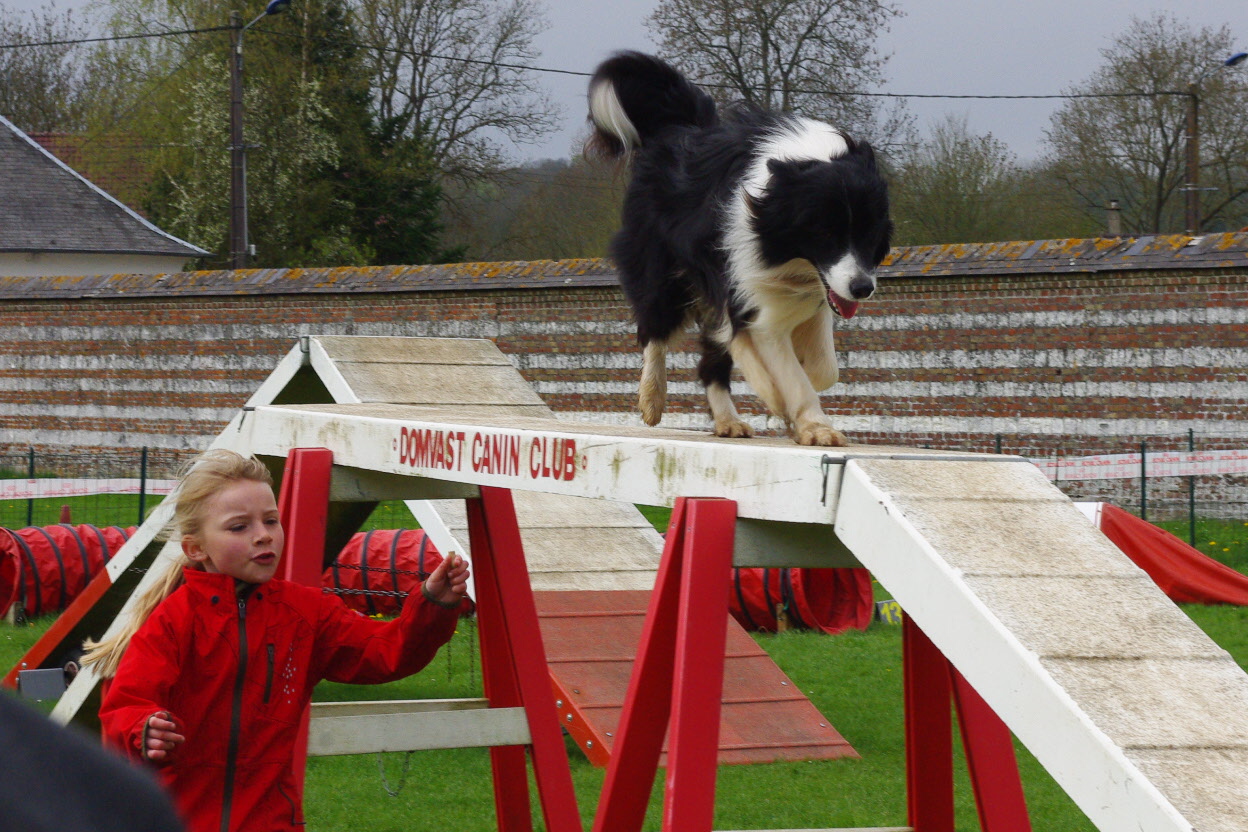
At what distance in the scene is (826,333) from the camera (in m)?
4.29

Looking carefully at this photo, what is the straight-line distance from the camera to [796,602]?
30.5 ft

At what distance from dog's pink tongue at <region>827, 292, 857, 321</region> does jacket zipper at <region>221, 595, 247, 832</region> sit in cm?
169

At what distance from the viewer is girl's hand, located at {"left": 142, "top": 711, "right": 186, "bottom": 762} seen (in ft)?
8.42

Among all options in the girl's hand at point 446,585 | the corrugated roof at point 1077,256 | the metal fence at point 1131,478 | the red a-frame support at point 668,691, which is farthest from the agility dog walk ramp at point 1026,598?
the corrugated roof at point 1077,256

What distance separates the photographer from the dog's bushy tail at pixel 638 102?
480 centimetres

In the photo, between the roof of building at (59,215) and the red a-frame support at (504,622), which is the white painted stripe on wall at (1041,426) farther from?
the roof of building at (59,215)

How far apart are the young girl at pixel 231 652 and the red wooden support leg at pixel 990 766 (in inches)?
48.0

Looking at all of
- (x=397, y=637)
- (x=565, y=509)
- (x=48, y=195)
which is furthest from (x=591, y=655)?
(x=48, y=195)

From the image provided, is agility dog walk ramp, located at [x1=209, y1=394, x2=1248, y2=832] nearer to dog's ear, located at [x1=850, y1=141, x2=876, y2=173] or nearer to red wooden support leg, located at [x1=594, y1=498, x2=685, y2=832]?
red wooden support leg, located at [x1=594, y1=498, x2=685, y2=832]

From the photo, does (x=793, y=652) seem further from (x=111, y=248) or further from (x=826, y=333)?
(x=111, y=248)

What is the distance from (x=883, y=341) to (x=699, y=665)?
11103 mm

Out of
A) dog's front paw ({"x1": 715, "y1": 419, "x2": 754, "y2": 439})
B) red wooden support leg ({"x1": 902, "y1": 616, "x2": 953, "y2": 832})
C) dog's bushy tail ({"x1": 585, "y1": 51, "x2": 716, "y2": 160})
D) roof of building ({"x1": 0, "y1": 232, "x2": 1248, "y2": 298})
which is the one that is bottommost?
red wooden support leg ({"x1": 902, "y1": 616, "x2": 953, "y2": 832})

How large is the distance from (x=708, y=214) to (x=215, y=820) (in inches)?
84.5

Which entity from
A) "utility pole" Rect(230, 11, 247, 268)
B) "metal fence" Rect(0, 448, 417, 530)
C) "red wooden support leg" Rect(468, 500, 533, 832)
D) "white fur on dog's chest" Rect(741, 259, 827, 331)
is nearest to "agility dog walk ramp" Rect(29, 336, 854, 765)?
"red wooden support leg" Rect(468, 500, 533, 832)
